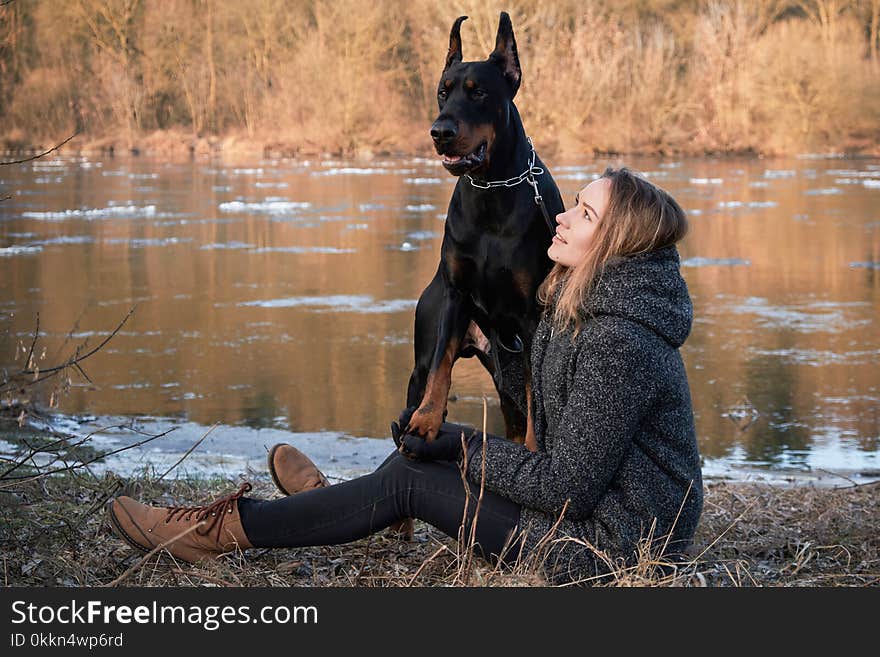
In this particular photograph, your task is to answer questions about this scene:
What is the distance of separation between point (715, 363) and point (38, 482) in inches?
181

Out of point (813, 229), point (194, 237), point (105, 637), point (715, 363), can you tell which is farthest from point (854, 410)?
point (194, 237)

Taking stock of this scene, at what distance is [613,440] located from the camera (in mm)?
2504

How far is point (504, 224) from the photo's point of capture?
3.10 m

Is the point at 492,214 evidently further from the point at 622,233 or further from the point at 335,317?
the point at 335,317

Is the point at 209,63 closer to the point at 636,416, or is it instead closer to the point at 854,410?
the point at 854,410

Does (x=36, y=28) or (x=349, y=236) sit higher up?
(x=36, y=28)

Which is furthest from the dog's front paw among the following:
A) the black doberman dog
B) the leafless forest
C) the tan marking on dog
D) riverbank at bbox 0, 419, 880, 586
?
the leafless forest

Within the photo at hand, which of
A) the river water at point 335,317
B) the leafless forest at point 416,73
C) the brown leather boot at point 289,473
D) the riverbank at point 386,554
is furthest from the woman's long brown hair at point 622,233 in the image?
the leafless forest at point 416,73

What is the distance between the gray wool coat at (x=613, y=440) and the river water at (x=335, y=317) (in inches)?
80.2

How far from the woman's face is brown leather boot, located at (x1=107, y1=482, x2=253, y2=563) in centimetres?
104

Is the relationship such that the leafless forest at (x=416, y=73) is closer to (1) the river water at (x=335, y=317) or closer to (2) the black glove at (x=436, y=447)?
(1) the river water at (x=335, y=317)

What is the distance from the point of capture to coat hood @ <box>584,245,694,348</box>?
8.28 feet

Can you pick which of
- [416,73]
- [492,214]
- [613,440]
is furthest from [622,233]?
[416,73]

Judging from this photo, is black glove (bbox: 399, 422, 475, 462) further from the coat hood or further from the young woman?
the coat hood
